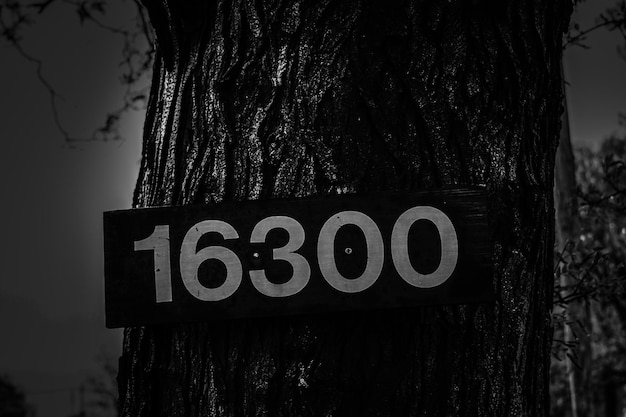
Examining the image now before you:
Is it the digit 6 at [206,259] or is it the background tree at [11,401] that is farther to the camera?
the background tree at [11,401]

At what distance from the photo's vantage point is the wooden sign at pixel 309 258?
1523 millimetres

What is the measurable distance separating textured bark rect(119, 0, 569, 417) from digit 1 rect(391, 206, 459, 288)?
97mm

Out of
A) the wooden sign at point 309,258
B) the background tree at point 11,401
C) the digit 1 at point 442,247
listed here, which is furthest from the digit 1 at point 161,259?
the background tree at point 11,401

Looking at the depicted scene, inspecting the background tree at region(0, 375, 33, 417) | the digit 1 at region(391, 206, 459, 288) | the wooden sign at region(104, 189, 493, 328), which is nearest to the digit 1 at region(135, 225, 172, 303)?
the wooden sign at region(104, 189, 493, 328)

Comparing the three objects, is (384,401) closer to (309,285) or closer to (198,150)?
(309,285)

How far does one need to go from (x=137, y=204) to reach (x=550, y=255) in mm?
1009

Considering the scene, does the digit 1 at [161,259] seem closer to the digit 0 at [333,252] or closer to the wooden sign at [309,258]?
the wooden sign at [309,258]

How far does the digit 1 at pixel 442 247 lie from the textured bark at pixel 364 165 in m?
0.10

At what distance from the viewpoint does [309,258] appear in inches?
60.3

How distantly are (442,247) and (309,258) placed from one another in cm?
26

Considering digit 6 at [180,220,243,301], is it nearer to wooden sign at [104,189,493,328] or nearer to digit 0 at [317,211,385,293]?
wooden sign at [104,189,493,328]

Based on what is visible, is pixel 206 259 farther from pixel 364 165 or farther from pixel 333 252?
pixel 364 165

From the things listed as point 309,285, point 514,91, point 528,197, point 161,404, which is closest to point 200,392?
point 161,404

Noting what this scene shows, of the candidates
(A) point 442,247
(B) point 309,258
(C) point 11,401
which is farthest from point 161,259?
(C) point 11,401
